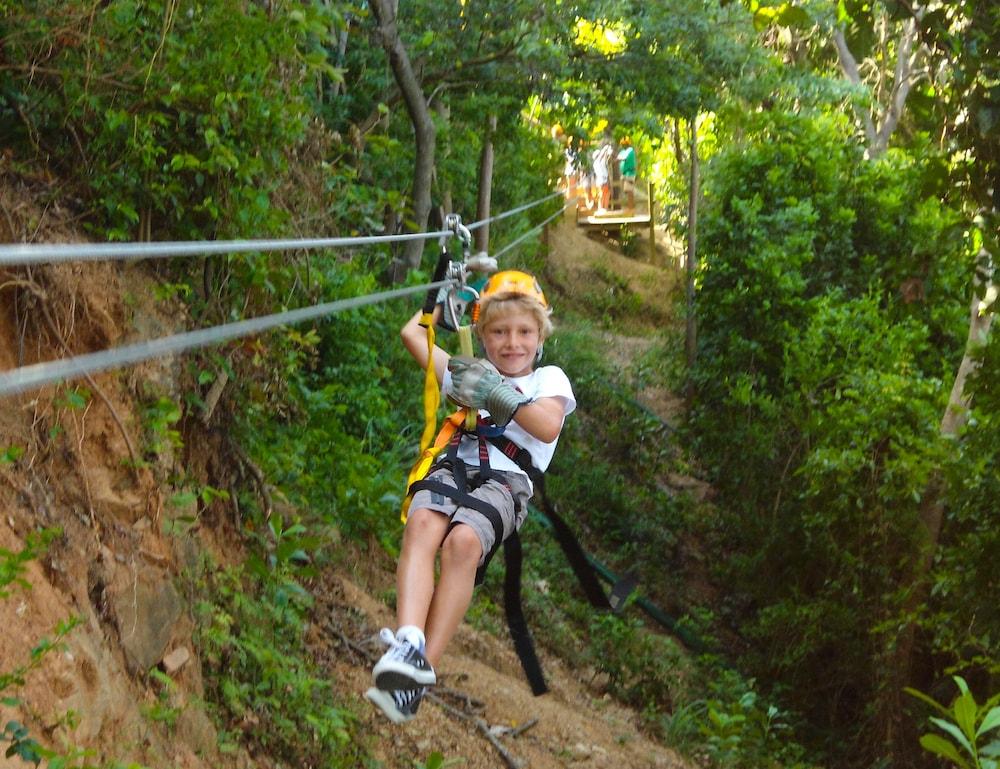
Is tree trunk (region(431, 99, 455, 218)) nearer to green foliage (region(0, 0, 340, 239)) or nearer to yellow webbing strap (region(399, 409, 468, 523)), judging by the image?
green foliage (region(0, 0, 340, 239))

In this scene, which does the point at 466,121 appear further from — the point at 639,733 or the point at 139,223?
the point at 139,223

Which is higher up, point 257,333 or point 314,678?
point 257,333

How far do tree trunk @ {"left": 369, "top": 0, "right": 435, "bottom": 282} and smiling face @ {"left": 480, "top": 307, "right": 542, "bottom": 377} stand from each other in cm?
457

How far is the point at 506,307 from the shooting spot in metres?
4.31

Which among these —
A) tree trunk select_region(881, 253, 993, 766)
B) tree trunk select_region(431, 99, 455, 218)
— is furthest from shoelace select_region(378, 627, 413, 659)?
tree trunk select_region(431, 99, 455, 218)

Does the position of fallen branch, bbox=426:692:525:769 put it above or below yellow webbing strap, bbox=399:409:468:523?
below

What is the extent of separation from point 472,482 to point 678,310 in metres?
12.8

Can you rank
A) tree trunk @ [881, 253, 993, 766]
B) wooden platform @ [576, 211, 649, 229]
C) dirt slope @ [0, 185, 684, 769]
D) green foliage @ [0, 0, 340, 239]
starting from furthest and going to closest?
1. wooden platform @ [576, 211, 649, 229]
2. tree trunk @ [881, 253, 993, 766]
3. green foliage @ [0, 0, 340, 239]
4. dirt slope @ [0, 185, 684, 769]

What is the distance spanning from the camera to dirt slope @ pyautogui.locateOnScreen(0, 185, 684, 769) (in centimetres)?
354

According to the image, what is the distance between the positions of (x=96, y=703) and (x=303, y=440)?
2915 millimetres

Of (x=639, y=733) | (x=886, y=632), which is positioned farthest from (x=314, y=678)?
(x=886, y=632)

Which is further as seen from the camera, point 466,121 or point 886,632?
point 466,121

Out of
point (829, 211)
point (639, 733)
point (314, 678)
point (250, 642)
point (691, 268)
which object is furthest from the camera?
point (691, 268)

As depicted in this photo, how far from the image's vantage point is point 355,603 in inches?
244
